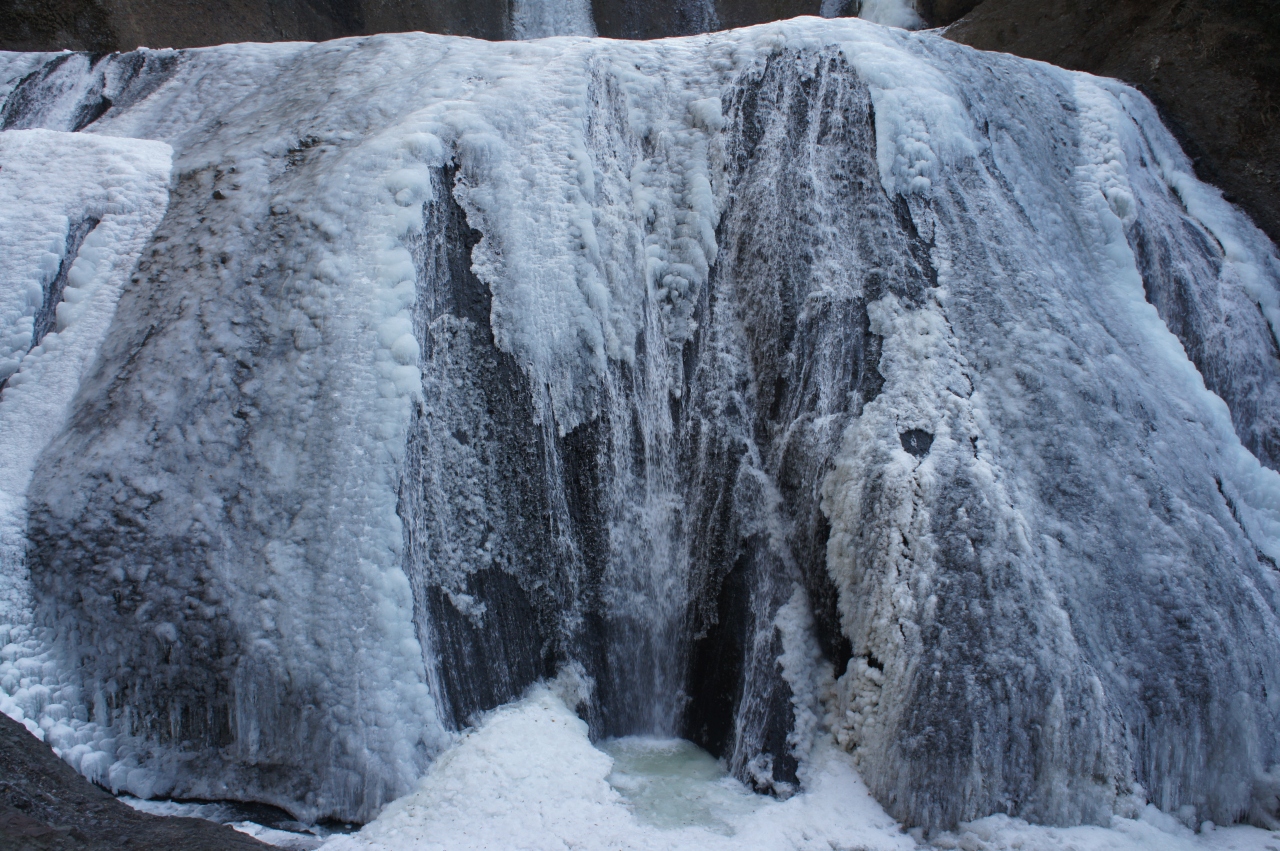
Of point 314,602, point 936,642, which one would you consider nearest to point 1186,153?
point 936,642

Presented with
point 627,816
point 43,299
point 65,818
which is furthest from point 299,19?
point 627,816

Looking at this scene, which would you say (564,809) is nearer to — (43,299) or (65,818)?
(65,818)

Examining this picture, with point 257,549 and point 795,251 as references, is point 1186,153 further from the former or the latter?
point 257,549

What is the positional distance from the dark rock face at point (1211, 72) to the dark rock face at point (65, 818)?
4.59 metres

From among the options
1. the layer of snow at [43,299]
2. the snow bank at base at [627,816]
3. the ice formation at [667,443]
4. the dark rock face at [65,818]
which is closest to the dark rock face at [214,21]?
the ice formation at [667,443]

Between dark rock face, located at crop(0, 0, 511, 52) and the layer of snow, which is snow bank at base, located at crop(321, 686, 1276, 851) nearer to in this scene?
the layer of snow

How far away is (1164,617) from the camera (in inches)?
90.4

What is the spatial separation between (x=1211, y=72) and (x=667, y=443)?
328 cm

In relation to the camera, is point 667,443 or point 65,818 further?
point 667,443

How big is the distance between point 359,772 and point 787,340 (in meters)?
1.95

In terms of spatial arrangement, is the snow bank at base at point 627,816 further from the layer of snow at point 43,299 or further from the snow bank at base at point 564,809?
the layer of snow at point 43,299

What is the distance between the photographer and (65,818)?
Answer: 1.46 metres

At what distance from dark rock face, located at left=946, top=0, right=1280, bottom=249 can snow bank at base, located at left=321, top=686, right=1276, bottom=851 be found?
2897 millimetres

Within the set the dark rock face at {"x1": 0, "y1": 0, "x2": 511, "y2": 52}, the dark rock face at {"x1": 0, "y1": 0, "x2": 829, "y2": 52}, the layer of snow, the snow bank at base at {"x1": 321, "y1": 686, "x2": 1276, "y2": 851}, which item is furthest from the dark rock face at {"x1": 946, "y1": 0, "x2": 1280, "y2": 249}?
the dark rock face at {"x1": 0, "y1": 0, "x2": 511, "y2": 52}
